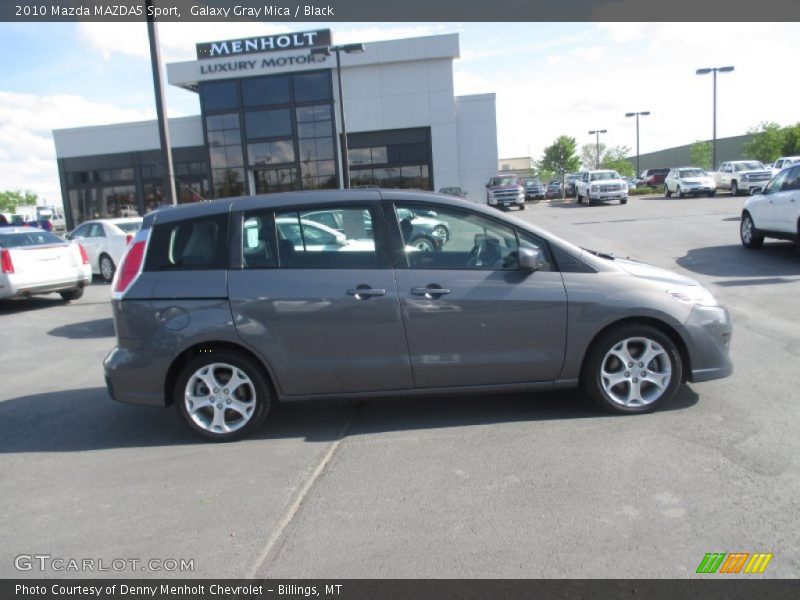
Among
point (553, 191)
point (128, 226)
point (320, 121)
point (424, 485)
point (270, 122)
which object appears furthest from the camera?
point (553, 191)

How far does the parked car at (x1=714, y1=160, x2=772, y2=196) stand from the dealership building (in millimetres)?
12482

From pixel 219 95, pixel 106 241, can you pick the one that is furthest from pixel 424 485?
pixel 219 95

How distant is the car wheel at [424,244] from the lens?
4.77 meters

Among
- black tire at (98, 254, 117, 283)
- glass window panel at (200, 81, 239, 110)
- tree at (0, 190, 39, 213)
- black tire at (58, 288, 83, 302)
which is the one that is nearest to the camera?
black tire at (58, 288, 83, 302)

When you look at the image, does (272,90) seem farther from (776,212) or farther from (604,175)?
(776,212)

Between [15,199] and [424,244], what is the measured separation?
138 metres

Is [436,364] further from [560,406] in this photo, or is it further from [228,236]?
[228,236]

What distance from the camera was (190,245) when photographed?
482 centimetres

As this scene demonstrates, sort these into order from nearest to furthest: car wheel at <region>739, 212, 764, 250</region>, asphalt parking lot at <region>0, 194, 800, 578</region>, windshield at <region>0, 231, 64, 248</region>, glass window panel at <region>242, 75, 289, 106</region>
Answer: asphalt parking lot at <region>0, 194, 800, 578</region>
windshield at <region>0, 231, 64, 248</region>
car wheel at <region>739, 212, 764, 250</region>
glass window panel at <region>242, 75, 289, 106</region>

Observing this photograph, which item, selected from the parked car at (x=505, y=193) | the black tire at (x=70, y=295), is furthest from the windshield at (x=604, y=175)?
the black tire at (x=70, y=295)

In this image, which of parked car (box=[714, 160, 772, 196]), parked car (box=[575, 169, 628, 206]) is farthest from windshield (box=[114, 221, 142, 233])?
parked car (box=[714, 160, 772, 196])

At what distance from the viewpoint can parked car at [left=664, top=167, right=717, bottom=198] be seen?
32281 mm

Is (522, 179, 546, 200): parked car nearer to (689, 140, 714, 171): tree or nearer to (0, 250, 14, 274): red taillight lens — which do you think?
(689, 140, 714, 171): tree

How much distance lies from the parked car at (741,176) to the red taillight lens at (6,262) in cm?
3037
